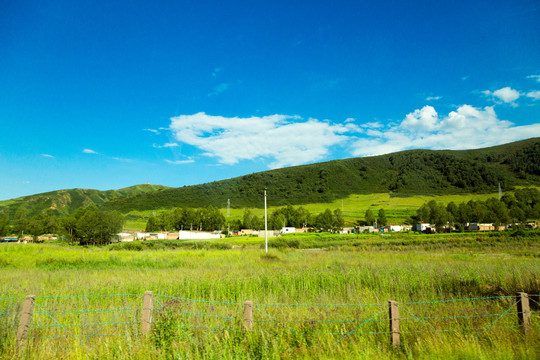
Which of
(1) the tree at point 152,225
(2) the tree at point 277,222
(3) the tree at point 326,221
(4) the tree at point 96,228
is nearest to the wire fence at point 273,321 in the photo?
(4) the tree at point 96,228

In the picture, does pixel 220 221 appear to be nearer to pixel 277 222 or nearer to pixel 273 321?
pixel 277 222

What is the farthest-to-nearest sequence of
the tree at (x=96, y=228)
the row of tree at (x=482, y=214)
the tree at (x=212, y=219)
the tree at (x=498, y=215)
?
the tree at (x=212, y=219) → the row of tree at (x=482, y=214) → the tree at (x=498, y=215) → the tree at (x=96, y=228)

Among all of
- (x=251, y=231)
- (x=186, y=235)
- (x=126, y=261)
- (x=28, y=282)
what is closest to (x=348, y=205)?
(x=251, y=231)

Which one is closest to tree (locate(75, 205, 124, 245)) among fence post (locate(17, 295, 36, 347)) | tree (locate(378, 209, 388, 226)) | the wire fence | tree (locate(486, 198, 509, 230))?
the wire fence

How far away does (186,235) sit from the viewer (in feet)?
251

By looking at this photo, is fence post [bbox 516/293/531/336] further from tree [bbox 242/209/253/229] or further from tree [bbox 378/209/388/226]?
tree [bbox 242/209/253/229]

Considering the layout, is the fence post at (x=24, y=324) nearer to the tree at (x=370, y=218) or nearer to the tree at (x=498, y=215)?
the tree at (x=498, y=215)

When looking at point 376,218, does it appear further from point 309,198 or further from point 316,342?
point 316,342

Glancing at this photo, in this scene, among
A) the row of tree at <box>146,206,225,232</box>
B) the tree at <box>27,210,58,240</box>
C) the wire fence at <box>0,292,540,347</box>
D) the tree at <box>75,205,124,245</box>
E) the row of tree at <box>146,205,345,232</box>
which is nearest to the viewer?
the wire fence at <box>0,292,540,347</box>

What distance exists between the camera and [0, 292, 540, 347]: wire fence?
246 inches

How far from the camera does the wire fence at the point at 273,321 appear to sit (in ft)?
20.5

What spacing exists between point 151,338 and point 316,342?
3272 mm

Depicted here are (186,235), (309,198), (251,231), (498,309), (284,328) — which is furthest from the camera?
(309,198)

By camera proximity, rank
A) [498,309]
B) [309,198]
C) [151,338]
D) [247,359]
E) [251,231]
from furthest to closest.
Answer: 1. [309,198]
2. [251,231]
3. [498,309]
4. [151,338]
5. [247,359]
